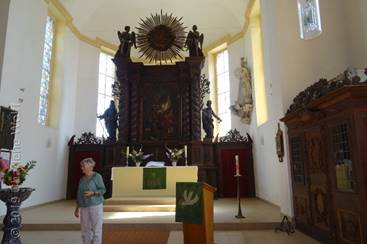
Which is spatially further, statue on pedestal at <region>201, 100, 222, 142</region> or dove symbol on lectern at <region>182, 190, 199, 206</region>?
statue on pedestal at <region>201, 100, 222, 142</region>

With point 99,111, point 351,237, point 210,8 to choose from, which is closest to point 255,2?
point 210,8

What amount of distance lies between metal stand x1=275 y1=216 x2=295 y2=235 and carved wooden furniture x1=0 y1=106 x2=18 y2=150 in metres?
5.75

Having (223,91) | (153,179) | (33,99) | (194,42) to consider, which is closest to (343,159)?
(153,179)

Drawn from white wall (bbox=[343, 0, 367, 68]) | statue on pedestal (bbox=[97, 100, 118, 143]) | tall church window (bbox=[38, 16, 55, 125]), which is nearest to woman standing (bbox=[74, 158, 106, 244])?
white wall (bbox=[343, 0, 367, 68])

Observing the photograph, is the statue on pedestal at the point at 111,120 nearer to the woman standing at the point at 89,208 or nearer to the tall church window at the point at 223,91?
the tall church window at the point at 223,91

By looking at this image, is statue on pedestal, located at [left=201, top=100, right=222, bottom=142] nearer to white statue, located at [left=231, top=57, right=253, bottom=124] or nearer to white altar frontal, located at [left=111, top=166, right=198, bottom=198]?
white statue, located at [left=231, top=57, right=253, bottom=124]

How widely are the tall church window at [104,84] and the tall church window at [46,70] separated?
7.32ft

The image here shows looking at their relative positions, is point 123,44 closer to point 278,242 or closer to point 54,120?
point 54,120

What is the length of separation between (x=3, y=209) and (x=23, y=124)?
2.07 m

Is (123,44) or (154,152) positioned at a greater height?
(123,44)

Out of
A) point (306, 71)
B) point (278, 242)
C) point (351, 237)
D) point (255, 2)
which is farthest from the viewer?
point (255, 2)

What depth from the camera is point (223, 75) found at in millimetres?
11711

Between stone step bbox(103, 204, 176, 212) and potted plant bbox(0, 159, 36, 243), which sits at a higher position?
potted plant bbox(0, 159, 36, 243)

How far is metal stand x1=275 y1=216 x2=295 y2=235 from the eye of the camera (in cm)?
498
